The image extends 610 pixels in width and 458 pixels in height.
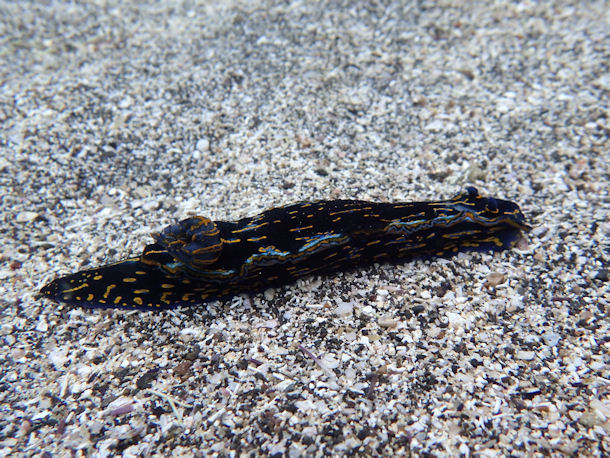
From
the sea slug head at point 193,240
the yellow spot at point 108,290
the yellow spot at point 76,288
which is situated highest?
the sea slug head at point 193,240

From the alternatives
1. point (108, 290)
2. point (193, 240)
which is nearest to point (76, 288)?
point (108, 290)

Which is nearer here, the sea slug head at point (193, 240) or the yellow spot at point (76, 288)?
the sea slug head at point (193, 240)

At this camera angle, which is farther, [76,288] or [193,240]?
[76,288]

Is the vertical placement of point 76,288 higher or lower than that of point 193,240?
lower

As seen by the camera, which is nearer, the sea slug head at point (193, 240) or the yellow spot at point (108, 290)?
the sea slug head at point (193, 240)

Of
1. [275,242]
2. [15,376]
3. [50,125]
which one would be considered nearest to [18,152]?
[50,125]

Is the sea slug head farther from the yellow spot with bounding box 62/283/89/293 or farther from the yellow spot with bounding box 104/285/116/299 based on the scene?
the yellow spot with bounding box 62/283/89/293

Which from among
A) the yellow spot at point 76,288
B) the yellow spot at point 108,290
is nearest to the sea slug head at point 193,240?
the yellow spot at point 108,290

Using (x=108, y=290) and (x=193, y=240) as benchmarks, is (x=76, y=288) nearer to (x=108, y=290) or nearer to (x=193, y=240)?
(x=108, y=290)

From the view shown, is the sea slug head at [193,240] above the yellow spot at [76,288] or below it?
above

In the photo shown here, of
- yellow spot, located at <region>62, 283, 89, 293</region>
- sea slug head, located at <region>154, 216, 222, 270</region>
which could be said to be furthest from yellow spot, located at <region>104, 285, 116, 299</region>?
sea slug head, located at <region>154, 216, 222, 270</region>

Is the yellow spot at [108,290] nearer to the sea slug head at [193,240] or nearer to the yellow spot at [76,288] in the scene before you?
the yellow spot at [76,288]

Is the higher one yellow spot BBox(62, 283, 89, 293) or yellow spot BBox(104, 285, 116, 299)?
yellow spot BBox(62, 283, 89, 293)
